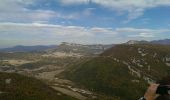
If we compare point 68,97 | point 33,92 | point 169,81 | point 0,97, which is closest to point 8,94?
point 0,97

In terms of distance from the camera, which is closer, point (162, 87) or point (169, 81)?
point (162, 87)

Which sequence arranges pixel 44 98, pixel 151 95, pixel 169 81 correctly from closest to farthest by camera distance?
pixel 151 95 < pixel 169 81 < pixel 44 98

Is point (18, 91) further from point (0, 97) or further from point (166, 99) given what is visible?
point (166, 99)

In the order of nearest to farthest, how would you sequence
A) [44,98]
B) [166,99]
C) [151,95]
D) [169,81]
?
[166,99] → [151,95] → [169,81] → [44,98]

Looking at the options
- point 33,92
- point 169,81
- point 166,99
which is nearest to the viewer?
point 166,99

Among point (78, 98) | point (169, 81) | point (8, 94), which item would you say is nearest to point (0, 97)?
point (8, 94)

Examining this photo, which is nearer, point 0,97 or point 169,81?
point 169,81

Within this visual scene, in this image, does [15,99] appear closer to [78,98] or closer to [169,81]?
[78,98]

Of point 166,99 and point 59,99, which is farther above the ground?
A: point 166,99

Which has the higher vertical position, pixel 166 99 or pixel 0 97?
pixel 166 99
